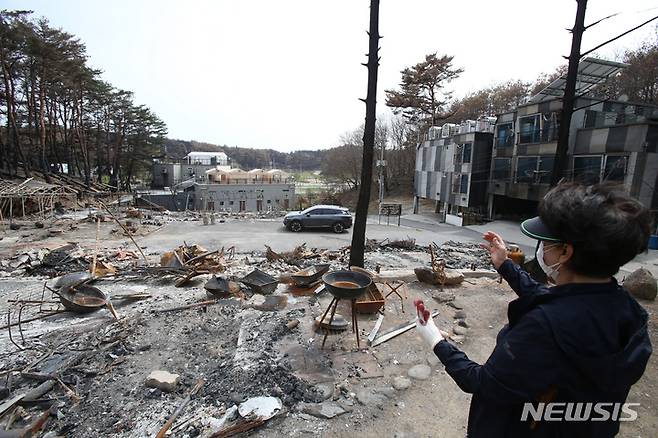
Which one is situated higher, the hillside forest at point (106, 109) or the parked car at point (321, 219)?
the hillside forest at point (106, 109)

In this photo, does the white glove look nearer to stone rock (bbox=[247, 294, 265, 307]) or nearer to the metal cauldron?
stone rock (bbox=[247, 294, 265, 307])

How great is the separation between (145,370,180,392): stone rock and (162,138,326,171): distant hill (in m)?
97.8

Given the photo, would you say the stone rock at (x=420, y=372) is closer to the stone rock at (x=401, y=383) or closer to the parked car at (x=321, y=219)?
the stone rock at (x=401, y=383)

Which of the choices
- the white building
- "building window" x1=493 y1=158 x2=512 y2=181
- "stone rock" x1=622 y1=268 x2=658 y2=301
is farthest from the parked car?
the white building

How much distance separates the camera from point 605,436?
130 centimetres

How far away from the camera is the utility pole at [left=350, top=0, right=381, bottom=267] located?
736 centimetres

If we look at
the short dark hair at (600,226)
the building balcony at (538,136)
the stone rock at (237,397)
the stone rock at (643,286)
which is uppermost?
the building balcony at (538,136)

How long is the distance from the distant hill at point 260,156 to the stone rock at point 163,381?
97.8m

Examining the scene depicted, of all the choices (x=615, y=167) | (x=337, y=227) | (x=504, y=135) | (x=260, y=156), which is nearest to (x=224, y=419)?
(x=337, y=227)

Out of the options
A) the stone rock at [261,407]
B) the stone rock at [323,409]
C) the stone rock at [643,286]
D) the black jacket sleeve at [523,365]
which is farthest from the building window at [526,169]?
the black jacket sleeve at [523,365]

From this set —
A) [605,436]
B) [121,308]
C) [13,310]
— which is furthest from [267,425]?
[13,310]

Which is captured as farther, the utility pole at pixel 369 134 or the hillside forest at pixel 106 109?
the hillside forest at pixel 106 109

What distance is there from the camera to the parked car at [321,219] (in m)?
18.8

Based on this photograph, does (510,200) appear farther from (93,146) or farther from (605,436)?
(93,146)
